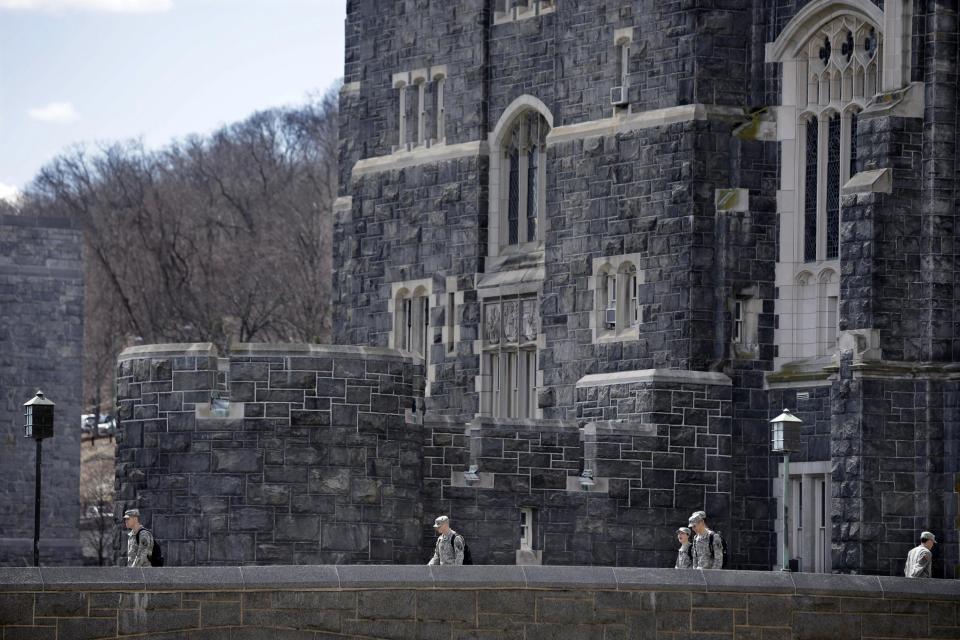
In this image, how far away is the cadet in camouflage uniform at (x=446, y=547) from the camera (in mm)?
30297

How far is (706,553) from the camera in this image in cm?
3017

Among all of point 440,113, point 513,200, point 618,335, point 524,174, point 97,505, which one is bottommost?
point 97,505

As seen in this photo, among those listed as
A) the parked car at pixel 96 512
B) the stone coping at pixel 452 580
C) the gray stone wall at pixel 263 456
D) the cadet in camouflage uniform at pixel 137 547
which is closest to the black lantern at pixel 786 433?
the gray stone wall at pixel 263 456

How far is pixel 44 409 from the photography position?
37.0 meters

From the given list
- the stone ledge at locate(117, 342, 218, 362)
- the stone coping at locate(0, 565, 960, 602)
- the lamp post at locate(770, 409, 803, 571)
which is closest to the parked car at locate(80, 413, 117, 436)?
the stone ledge at locate(117, 342, 218, 362)

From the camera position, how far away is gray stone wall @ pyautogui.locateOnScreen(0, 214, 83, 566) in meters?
55.5

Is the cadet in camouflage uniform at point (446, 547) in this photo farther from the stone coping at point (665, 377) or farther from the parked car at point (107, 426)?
the parked car at point (107, 426)

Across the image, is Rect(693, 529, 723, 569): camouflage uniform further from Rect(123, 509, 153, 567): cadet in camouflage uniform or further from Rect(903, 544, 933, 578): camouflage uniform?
Rect(123, 509, 153, 567): cadet in camouflage uniform

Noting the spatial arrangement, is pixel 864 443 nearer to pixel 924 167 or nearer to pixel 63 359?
pixel 924 167

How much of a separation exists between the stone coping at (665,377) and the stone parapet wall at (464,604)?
918cm

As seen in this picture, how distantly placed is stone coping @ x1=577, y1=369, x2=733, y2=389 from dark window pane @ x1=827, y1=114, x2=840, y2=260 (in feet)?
7.65

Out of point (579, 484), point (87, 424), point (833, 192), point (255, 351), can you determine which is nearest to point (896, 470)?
point (579, 484)

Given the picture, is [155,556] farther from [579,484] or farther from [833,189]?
[833,189]

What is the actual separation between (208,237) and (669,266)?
5050 cm
